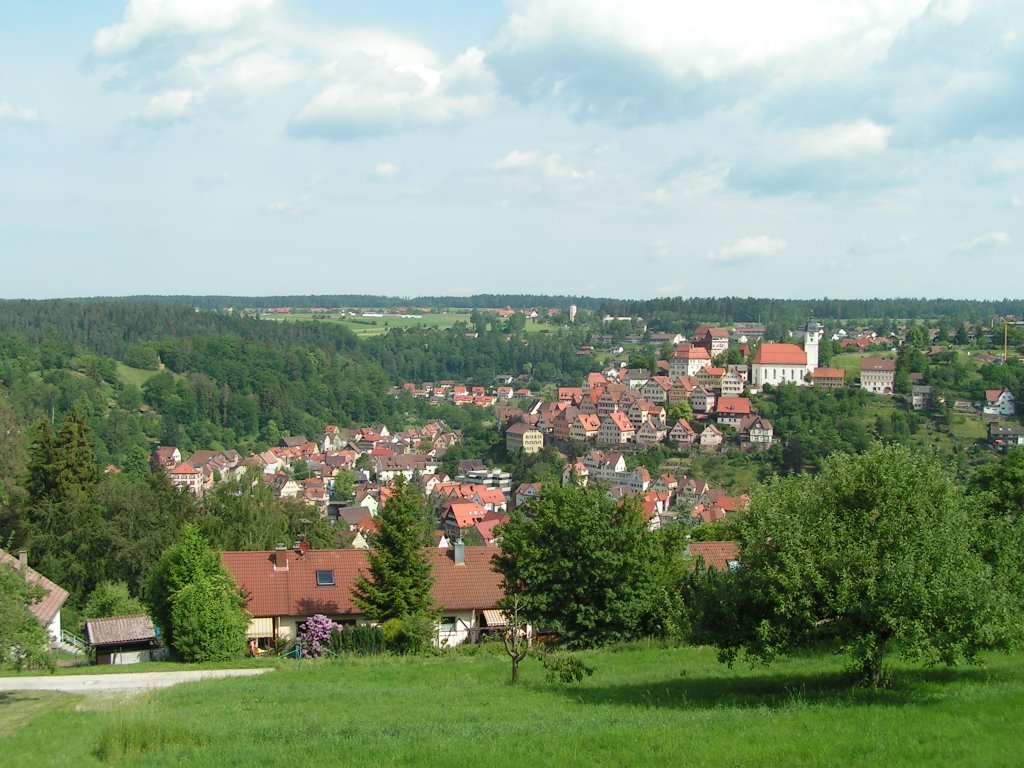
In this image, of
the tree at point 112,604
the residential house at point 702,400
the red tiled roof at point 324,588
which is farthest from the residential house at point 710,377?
the red tiled roof at point 324,588

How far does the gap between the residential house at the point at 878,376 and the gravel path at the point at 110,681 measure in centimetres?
10220

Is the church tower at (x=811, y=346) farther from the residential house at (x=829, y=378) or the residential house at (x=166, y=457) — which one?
the residential house at (x=166, y=457)

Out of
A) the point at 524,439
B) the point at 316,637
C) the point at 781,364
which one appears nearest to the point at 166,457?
the point at 524,439

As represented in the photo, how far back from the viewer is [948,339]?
134m

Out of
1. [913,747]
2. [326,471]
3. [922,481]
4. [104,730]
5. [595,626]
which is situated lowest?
[326,471]

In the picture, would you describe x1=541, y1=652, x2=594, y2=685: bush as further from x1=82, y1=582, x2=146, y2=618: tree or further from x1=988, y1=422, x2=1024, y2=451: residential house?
x1=988, y1=422, x2=1024, y2=451: residential house

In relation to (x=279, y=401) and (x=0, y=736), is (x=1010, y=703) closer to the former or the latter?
(x=0, y=736)

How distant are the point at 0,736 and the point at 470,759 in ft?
22.7

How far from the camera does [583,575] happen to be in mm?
21766

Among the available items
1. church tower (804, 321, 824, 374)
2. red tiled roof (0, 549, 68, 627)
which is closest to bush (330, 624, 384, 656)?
red tiled roof (0, 549, 68, 627)

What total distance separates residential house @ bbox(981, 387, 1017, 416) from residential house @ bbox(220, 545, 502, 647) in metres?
88.8

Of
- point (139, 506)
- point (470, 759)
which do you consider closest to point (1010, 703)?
point (470, 759)

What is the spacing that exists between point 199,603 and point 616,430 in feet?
301

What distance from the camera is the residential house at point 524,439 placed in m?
112
